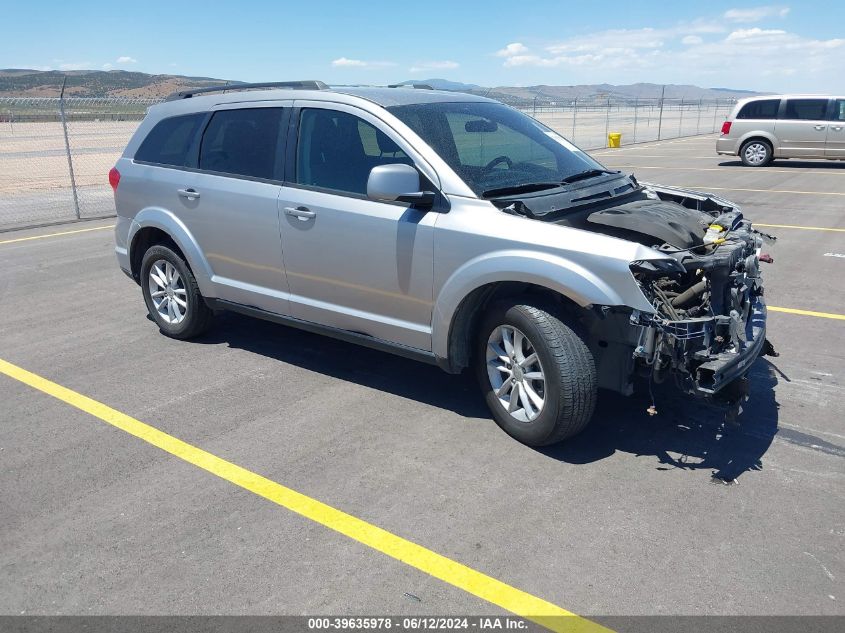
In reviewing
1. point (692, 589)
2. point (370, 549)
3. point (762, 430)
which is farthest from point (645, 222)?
point (370, 549)

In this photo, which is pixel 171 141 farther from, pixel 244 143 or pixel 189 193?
pixel 244 143

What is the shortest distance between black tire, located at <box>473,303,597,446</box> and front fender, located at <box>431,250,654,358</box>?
7.3 inches

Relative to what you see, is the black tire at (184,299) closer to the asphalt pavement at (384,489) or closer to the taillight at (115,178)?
the asphalt pavement at (384,489)

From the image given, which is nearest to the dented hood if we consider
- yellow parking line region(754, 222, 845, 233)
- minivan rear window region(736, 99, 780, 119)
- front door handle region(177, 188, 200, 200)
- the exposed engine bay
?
the exposed engine bay

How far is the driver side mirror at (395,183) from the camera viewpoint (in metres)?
Result: 4.25

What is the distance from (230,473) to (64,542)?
0.87 m

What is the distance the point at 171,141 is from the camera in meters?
5.98

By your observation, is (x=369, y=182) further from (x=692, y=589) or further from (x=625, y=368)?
(x=692, y=589)

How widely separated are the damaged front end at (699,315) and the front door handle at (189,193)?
121 inches

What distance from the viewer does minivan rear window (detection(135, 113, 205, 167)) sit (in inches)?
229

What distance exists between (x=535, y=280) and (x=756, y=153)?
61.6 ft

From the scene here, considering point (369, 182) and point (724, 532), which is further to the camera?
point (369, 182)

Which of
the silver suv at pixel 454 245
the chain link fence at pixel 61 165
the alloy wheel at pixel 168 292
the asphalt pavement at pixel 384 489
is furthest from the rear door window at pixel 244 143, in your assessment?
the chain link fence at pixel 61 165

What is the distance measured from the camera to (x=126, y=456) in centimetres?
424
